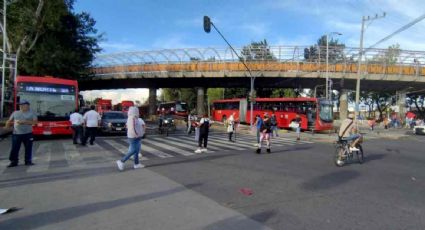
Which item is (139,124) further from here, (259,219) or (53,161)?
(259,219)

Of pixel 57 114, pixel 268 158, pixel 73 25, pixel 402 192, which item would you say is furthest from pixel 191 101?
pixel 402 192

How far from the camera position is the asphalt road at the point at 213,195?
6078mm

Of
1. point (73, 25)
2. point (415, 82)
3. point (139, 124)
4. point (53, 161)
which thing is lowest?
point (53, 161)

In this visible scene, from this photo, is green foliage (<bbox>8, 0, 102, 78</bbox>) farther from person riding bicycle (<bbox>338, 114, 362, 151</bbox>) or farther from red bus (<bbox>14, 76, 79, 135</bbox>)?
person riding bicycle (<bbox>338, 114, 362, 151</bbox>)

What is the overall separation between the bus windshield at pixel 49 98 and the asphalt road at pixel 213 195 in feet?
26.8

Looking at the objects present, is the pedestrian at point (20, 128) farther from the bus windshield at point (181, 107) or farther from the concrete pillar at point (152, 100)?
the concrete pillar at point (152, 100)

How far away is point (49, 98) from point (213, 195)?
15873 mm

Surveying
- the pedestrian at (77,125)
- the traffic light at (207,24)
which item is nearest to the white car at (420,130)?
the traffic light at (207,24)

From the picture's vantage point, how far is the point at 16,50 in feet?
115

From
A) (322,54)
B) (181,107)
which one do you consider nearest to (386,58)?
(322,54)

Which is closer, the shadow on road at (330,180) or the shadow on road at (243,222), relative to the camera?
the shadow on road at (243,222)

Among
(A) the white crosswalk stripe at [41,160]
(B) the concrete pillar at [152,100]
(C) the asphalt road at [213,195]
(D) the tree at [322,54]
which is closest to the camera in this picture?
(C) the asphalt road at [213,195]

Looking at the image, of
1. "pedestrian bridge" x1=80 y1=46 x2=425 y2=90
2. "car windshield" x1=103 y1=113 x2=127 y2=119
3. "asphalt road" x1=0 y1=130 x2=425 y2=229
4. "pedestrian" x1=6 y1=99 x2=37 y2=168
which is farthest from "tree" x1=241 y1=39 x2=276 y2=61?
→ "pedestrian" x1=6 y1=99 x2=37 y2=168

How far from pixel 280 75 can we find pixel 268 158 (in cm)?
3537
